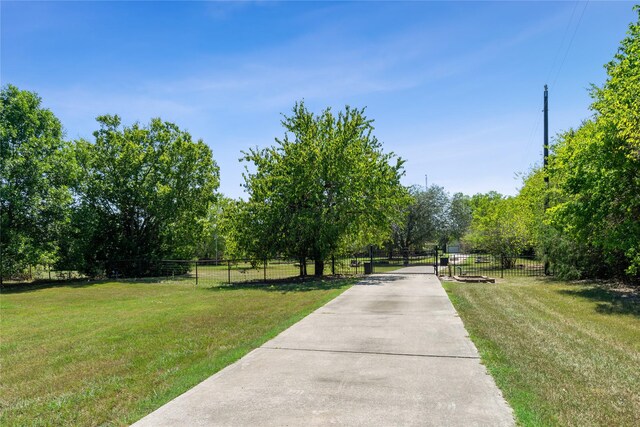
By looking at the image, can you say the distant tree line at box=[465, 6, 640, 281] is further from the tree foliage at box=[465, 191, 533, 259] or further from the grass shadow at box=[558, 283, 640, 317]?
the tree foliage at box=[465, 191, 533, 259]

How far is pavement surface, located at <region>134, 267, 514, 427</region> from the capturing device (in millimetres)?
4160

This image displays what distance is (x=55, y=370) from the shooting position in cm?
622

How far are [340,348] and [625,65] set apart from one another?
13403mm

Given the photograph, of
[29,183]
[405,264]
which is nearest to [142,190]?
[29,183]

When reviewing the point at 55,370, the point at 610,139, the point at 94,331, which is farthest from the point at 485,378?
the point at 610,139

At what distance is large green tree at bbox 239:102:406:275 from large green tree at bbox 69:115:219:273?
10.7 m

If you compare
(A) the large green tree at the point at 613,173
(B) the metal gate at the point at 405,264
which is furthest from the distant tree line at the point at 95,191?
(A) the large green tree at the point at 613,173

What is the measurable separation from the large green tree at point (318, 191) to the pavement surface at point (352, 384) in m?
11.9

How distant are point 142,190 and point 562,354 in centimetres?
2807

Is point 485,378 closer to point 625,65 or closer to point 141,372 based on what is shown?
point 141,372

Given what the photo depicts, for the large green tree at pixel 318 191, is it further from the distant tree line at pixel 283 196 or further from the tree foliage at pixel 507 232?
the tree foliage at pixel 507 232

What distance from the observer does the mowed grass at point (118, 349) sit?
15.6 ft

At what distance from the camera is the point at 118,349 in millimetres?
7340

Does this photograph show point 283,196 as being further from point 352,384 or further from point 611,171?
point 352,384
